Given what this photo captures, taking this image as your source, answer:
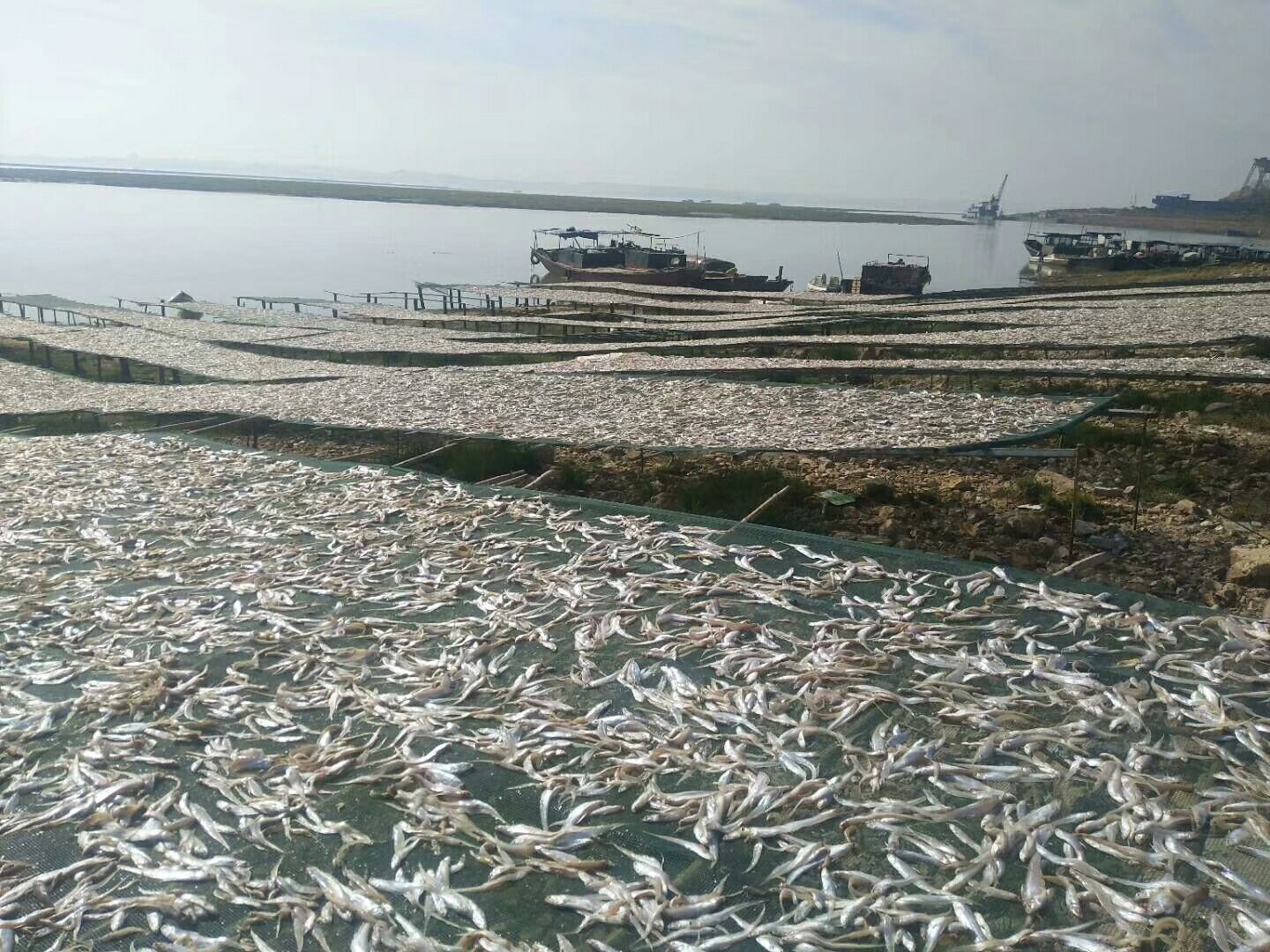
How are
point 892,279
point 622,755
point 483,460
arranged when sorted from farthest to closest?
point 892,279
point 483,460
point 622,755

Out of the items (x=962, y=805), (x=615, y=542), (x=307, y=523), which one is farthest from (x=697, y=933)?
(x=307, y=523)

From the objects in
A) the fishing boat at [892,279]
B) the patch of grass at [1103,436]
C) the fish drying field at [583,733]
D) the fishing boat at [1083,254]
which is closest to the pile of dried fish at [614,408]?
the fish drying field at [583,733]

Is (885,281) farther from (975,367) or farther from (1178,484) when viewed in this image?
(1178,484)

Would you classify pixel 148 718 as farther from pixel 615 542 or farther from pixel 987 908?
pixel 987 908

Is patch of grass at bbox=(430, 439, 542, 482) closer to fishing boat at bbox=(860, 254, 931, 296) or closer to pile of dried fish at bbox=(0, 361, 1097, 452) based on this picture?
pile of dried fish at bbox=(0, 361, 1097, 452)

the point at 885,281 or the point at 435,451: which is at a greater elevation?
the point at 435,451

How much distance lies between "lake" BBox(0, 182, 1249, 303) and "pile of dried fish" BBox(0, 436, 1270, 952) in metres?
41.5

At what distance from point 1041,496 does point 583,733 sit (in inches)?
259

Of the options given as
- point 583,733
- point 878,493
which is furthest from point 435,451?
point 583,733

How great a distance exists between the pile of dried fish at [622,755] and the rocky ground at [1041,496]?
2518 mm

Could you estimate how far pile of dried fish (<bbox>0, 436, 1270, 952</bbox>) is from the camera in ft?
10.3

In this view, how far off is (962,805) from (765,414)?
21.5 ft

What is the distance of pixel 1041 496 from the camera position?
9266 mm

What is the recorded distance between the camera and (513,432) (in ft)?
31.1
